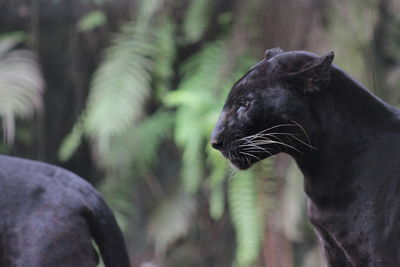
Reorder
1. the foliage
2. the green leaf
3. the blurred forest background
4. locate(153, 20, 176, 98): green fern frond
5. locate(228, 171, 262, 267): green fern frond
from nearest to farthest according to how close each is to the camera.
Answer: locate(228, 171, 262, 267): green fern frond, the blurred forest background, the foliage, locate(153, 20, 176, 98): green fern frond, the green leaf

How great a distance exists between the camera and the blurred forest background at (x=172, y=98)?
9.56 ft

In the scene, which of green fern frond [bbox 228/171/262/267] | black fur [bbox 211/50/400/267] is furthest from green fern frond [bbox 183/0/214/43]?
black fur [bbox 211/50/400/267]

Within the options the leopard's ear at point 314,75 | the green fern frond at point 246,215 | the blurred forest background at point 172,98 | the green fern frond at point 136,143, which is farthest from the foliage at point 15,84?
the leopard's ear at point 314,75

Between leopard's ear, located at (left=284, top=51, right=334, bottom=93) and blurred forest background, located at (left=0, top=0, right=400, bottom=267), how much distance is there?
58.9 inches

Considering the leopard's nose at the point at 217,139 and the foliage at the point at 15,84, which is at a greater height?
the leopard's nose at the point at 217,139

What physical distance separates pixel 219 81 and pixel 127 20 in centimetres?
92

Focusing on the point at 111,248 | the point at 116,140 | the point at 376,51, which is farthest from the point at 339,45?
the point at 111,248

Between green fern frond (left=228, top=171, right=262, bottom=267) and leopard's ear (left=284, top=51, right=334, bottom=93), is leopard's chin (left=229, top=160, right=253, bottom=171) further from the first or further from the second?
green fern frond (left=228, top=171, right=262, bottom=267)

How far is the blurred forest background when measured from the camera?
9.56 feet

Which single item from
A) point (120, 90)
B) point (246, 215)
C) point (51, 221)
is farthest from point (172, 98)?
point (51, 221)

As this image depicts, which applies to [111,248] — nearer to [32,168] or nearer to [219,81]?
[32,168]

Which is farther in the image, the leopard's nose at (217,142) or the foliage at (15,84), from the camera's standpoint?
the foliage at (15,84)

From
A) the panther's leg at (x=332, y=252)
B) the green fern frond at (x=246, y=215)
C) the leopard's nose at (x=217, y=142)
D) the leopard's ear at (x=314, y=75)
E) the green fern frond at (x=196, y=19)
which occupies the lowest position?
the green fern frond at (x=246, y=215)

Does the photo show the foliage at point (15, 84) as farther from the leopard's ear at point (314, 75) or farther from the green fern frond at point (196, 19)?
the leopard's ear at point (314, 75)
